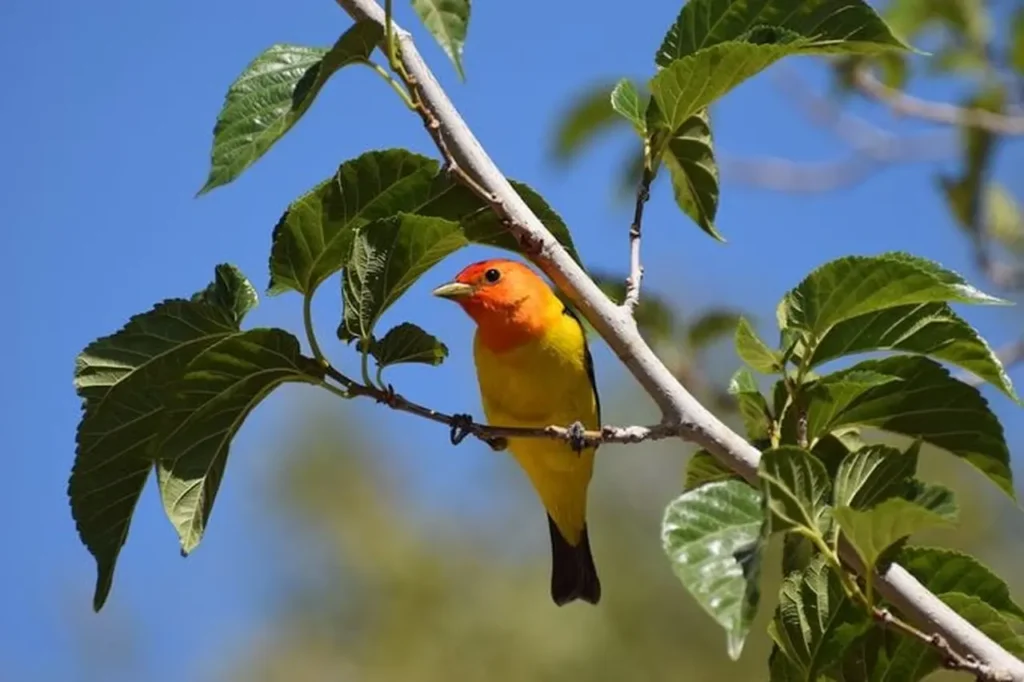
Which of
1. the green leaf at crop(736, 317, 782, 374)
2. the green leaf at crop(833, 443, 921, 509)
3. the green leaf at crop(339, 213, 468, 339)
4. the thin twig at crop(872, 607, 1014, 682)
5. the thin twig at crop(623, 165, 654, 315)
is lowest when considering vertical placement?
the thin twig at crop(872, 607, 1014, 682)

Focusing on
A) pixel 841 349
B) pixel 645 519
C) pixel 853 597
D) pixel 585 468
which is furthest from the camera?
pixel 645 519

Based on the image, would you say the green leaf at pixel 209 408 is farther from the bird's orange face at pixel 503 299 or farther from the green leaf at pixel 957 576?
the bird's orange face at pixel 503 299

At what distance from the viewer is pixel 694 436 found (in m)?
1.74

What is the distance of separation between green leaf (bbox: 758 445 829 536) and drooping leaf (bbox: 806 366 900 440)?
0.20 meters

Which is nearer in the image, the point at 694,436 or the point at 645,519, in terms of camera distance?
the point at 694,436

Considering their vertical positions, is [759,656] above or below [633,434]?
below

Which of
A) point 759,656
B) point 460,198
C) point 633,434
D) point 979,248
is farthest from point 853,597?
point 759,656

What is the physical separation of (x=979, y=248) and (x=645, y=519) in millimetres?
7963

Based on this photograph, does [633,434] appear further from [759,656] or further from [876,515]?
[759,656]

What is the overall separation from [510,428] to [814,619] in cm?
49

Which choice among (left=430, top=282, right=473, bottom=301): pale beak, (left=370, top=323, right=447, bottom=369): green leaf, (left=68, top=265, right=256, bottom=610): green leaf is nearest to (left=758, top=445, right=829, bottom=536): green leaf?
(left=370, top=323, right=447, bottom=369): green leaf

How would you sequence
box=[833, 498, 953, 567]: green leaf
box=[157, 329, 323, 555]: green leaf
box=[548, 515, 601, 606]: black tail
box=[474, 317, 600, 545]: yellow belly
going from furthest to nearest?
box=[548, 515, 601, 606]: black tail, box=[474, 317, 600, 545]: yellow belly, box=[157, 329, 323, 555]: green leaf, box=[833, 498, 953, 567]: green leaf

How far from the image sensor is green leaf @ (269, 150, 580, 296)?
190 cm

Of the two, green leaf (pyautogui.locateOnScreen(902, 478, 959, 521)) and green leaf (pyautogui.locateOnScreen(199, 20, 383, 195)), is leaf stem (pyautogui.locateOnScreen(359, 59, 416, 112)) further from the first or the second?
green leaf (pyautogui.locateOnScreen(902, 478, 959, 521))
